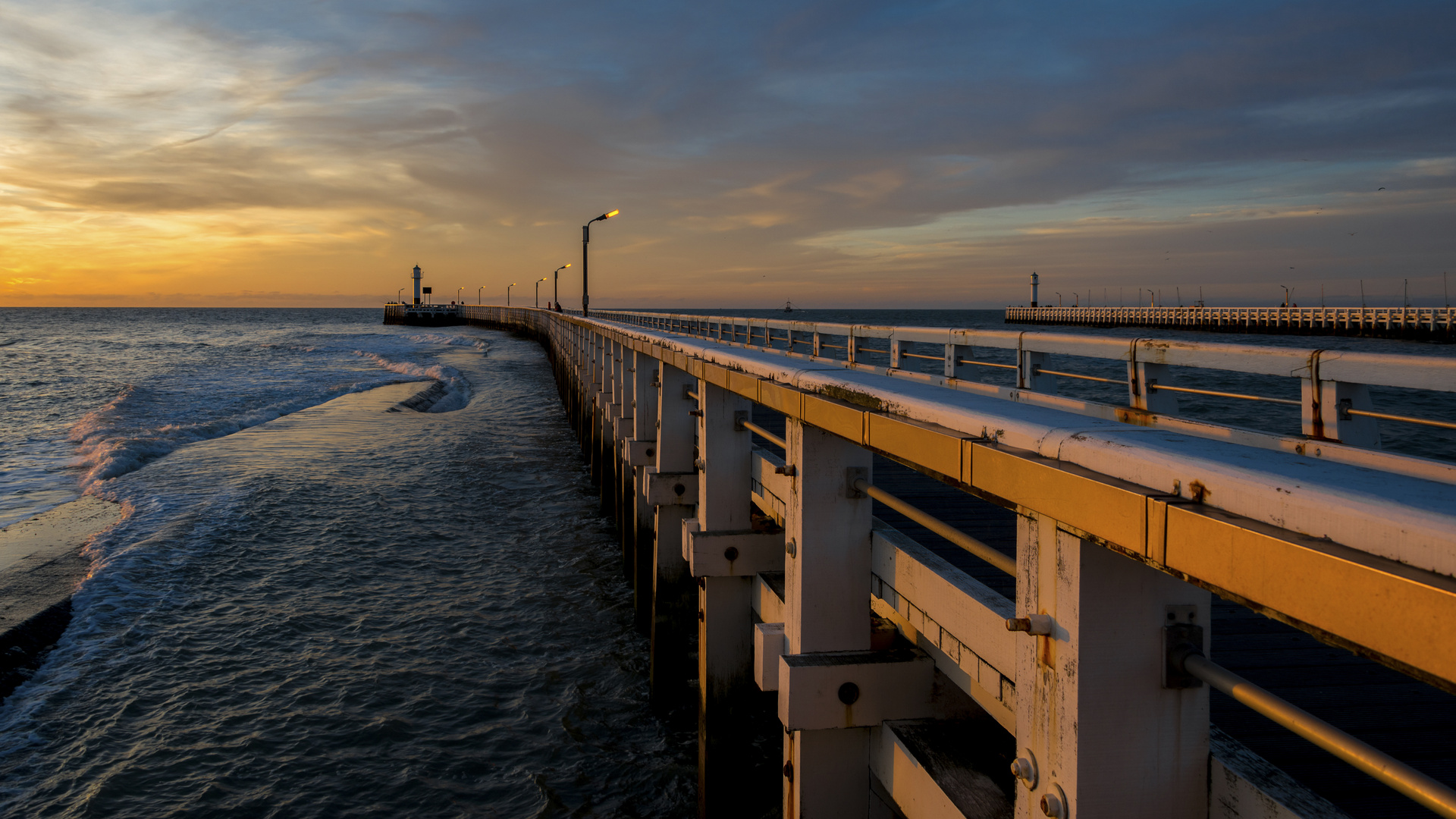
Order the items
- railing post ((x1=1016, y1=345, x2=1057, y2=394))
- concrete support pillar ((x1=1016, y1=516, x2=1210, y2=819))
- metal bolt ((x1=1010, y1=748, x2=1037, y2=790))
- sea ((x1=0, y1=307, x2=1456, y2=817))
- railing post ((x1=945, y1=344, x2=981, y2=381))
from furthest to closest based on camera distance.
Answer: sea ((x1=0, y1=307, x2=1456, y2=817))
railing post ((x1=945, y1=344, x2=981, y2=381))
railing post ((x1=1016, y1=345, x2=1057, y2=394))
metal bolt ((x1=1010, y1=748, x2=1037, y2=790))
concrete support pillar ((x1=1016, y1=516, x2=1210, y2=819))

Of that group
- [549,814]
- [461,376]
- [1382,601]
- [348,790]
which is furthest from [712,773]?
[461,376]

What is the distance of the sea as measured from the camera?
290 inches

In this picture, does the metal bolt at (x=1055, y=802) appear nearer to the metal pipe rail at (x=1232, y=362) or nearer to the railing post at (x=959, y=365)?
the metal pipe rail at (x=1232, y=362)

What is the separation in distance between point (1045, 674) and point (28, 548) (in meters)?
16.5

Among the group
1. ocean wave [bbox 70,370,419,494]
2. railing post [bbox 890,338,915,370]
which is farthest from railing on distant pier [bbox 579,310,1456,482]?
ocean wave [bbox 70,370,419,494]

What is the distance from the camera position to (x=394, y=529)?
14.8 m

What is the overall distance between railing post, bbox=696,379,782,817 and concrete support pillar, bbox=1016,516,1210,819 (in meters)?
4.68

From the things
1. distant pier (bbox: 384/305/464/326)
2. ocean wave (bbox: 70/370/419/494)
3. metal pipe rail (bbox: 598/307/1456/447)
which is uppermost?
distant pier (bbox: 384/305/464/326)

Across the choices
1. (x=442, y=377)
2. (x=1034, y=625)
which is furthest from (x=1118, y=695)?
(x=442, y=377)

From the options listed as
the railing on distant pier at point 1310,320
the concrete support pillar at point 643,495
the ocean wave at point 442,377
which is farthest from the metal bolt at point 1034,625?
the railing on distant pier at point 1310,320

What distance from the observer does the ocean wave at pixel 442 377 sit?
1270 inches

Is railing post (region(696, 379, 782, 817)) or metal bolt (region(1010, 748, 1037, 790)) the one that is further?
railing post (region(696, 379, 782, 817))

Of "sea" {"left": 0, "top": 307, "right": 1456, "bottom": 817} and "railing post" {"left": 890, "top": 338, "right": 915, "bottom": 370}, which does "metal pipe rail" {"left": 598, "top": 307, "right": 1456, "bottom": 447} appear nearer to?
"railing post" {"left": 890, "top": 338, "right": 915, "bottom": 370}

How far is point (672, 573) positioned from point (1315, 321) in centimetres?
6644
